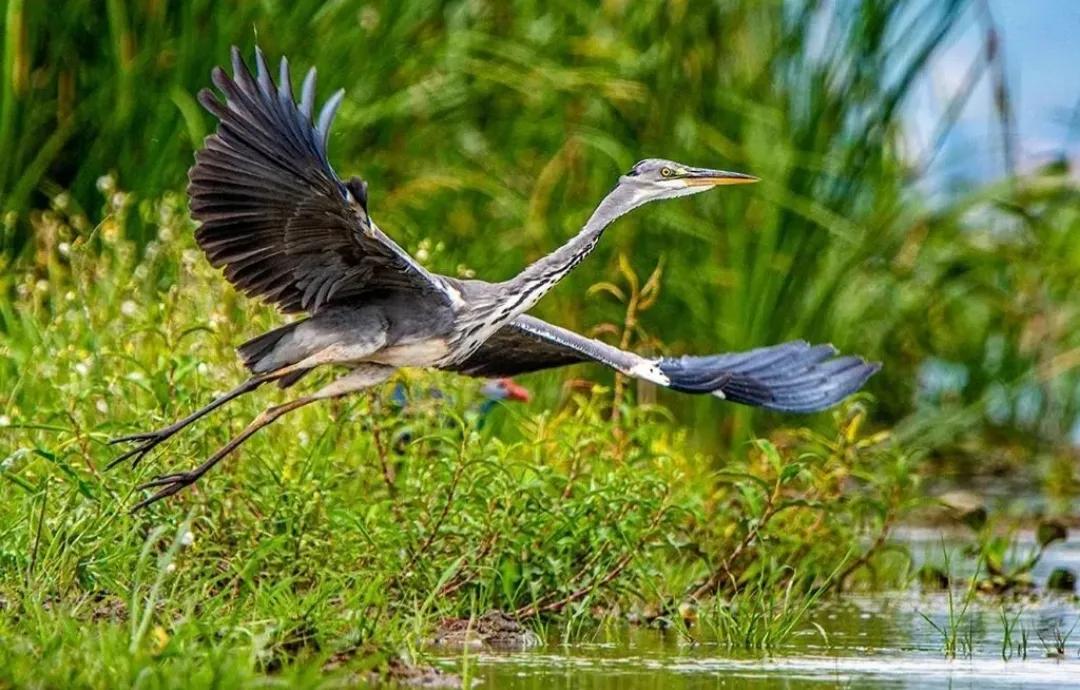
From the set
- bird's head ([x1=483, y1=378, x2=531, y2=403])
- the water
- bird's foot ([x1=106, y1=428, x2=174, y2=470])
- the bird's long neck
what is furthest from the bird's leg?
bird's head ([x1=483, y1=378, x2=531, y2=403])

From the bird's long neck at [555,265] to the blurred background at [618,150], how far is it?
208 centimetres

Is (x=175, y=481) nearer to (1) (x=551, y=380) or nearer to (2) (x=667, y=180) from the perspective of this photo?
(2) (x=667, y=180)

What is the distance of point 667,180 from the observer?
661 centimetres

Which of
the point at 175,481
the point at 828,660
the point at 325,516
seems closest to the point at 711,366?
the point at 828,660

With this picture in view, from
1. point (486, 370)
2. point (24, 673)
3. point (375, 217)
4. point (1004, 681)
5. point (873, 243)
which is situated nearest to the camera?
point (24, 673)

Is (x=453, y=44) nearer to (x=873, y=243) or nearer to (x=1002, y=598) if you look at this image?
(x=873, y=243)

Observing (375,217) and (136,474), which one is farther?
(375,217)

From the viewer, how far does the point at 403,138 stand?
10297 mm

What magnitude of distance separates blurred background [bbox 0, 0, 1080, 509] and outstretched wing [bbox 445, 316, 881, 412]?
5.96 ft

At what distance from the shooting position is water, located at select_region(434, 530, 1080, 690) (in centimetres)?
530

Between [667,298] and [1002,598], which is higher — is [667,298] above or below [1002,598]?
above

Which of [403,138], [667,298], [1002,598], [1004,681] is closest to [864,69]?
[667,298]

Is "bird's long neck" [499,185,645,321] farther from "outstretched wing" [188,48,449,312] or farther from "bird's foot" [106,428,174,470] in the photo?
"bird's foot" [106,428,174,470]

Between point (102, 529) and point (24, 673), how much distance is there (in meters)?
1.29
